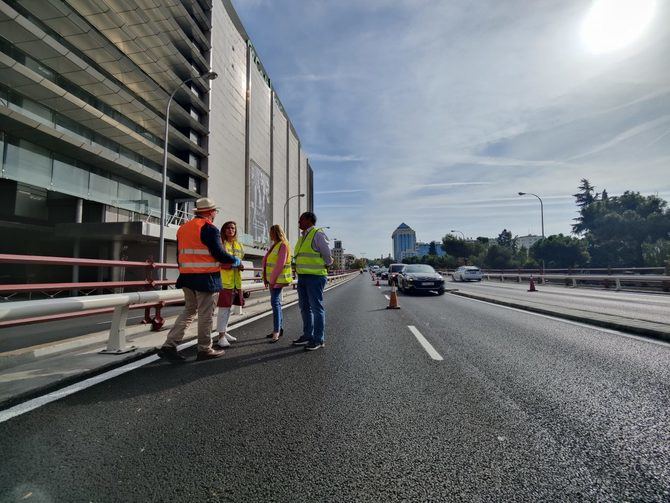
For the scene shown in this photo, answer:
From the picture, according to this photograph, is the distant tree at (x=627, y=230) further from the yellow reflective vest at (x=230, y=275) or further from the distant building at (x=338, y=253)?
the distant building at (x=338, y=253)

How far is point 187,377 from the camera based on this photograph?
140 inches

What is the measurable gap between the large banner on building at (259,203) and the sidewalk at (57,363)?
4300cm

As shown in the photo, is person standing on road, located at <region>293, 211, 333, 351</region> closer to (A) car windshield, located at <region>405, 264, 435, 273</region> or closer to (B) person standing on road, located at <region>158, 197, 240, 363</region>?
(B) person standing on road, located at <region>158, 197, 240, 363</region>

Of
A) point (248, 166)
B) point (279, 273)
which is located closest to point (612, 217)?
point (248, 166)

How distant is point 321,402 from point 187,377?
161cm

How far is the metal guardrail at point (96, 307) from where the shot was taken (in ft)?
10.5

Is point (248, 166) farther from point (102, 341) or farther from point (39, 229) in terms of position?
point (102, 341)

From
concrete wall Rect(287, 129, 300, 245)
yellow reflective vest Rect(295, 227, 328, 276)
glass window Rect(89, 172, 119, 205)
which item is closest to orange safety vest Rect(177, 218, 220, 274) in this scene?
yellow reflective vest Rect(295, 227, 328, 276)

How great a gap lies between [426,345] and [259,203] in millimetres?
48940

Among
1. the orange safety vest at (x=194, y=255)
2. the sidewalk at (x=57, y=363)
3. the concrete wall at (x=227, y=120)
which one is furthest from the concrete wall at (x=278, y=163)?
the orange safety vest at (x=194, y=255)

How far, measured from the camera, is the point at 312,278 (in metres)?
5.18

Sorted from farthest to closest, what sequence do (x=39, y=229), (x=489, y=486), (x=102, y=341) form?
(x=39, y=229) < (x=102, y=341) < (x=489, y=486)

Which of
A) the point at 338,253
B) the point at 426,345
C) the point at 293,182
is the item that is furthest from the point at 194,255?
the point at 338,253

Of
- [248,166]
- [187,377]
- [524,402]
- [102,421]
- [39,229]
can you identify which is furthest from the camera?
[248,166]
